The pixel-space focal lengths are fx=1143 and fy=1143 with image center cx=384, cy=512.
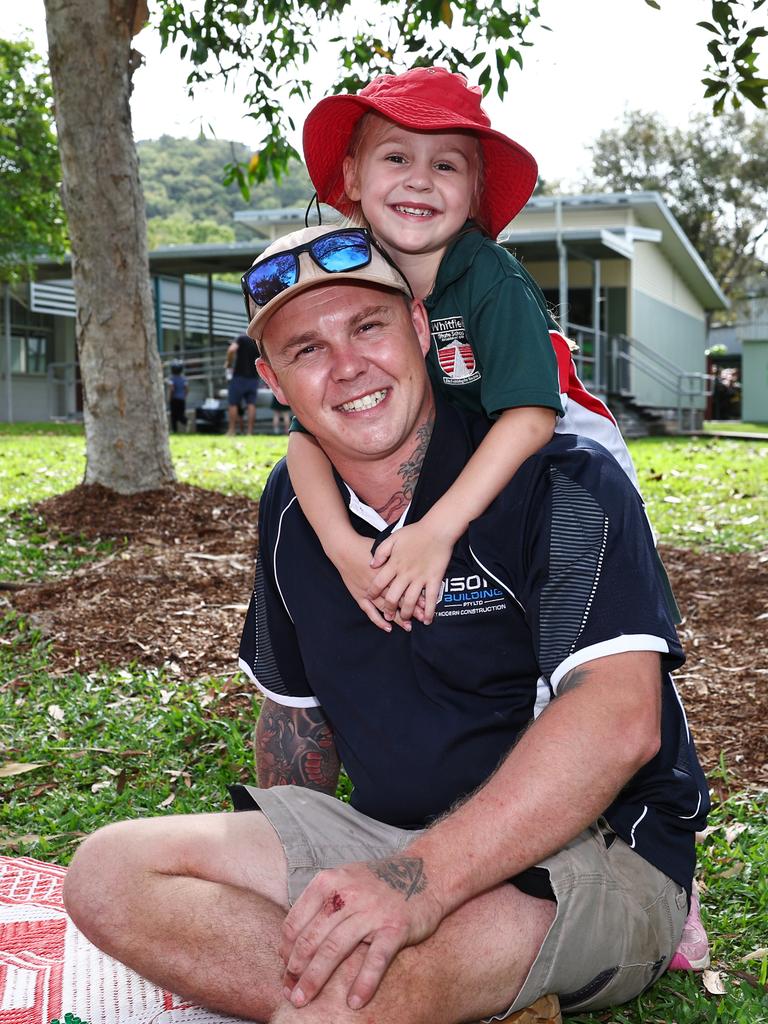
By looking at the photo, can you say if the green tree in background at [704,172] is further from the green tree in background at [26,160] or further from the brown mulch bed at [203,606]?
the brown mulch bed at [203,606]

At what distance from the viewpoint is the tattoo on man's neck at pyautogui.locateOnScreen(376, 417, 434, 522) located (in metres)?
2.95

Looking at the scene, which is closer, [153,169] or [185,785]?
[185,785]

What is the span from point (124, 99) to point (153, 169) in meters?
101

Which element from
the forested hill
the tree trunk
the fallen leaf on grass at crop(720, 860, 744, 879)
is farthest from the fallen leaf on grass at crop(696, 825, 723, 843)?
the forested hill

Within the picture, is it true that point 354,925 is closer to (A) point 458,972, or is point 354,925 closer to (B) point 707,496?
(A) point 458,972

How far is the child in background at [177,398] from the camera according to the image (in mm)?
24531

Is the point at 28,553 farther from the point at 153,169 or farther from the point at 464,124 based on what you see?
the point at 153,169

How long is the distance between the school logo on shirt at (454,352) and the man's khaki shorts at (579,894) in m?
1.26

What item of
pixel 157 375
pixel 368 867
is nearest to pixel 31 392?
pixel 157 375

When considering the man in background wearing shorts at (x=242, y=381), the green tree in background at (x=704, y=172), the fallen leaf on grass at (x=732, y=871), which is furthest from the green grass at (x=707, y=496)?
the green tree in background at (x=704, y=172)

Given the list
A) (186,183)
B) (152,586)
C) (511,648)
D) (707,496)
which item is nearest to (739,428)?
(707,496)

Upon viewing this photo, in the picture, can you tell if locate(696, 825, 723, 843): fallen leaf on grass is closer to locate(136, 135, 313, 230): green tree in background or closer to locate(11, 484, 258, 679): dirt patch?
locate(11, 484, 258, 679): dirt patch

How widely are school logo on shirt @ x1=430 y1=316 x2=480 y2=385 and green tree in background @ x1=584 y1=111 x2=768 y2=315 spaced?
53.3 meters

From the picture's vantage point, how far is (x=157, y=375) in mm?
9023
